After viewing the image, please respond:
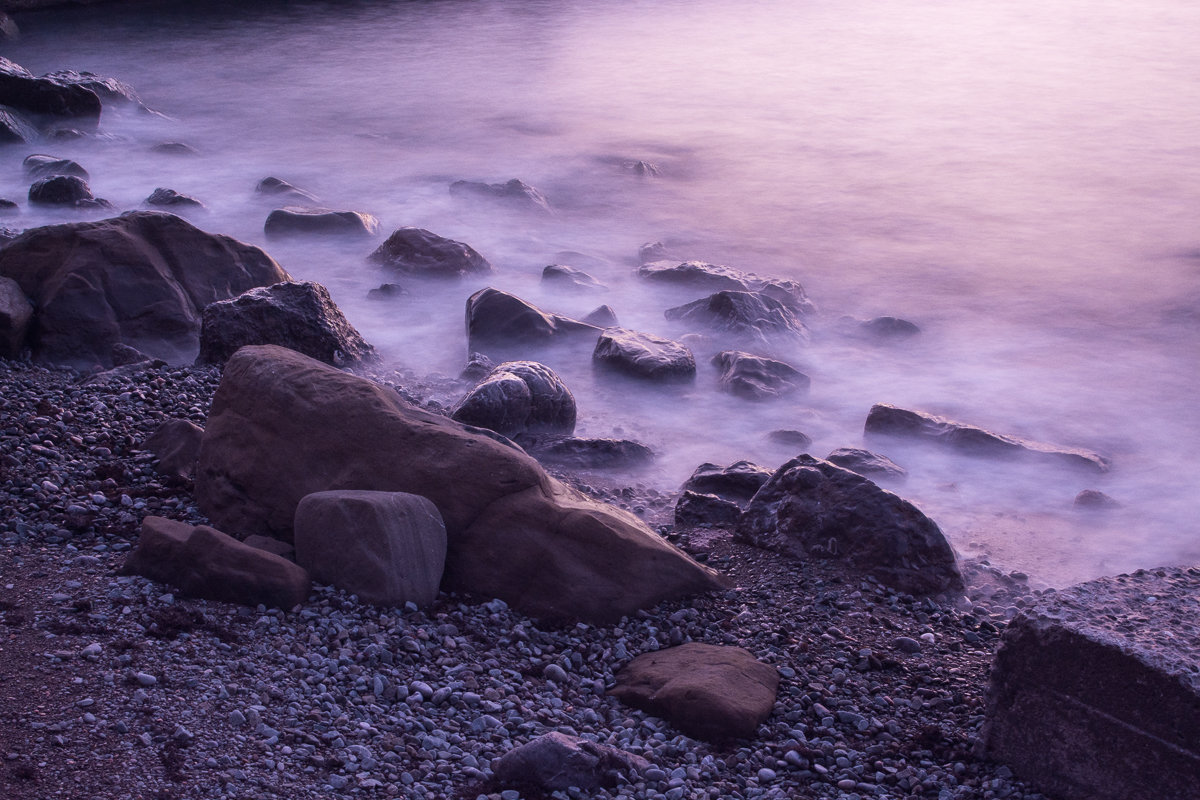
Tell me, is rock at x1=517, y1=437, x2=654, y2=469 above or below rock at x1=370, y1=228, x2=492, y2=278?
below

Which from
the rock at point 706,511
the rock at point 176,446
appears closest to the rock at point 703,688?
the rock at point 706,511

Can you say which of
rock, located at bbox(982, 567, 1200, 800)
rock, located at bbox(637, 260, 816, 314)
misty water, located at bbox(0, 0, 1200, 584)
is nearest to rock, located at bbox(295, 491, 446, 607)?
rock, located at bbox(982, 567, 1200, 800)

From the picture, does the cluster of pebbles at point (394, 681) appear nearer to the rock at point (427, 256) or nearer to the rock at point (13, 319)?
the rock at point (13, 319)

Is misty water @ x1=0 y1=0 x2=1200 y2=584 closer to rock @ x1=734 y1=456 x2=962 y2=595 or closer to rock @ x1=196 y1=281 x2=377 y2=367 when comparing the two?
rock @ x1=196 y1=281 x2=377 y2=367

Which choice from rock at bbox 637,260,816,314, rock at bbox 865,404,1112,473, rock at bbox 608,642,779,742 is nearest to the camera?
rock at bbox 608,642,779,742

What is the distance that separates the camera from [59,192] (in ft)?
32.4

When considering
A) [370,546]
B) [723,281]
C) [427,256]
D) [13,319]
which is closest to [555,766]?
[370,546]

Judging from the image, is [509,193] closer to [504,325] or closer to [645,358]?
[504,325]

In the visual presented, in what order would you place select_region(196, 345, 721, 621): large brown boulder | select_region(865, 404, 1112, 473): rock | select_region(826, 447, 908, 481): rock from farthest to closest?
select_region(865, 404, 1112, 473): rock
select_region(826, 447, 908, 481): rock
select_region(196, 345, 721, 621): large brown boulder

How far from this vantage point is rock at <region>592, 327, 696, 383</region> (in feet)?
23.4

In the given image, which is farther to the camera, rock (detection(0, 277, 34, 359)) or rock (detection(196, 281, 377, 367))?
rock (detection(196, 281, 377, 367))

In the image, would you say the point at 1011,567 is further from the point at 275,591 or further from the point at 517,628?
the point at 275,591

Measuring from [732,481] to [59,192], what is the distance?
7569 mm

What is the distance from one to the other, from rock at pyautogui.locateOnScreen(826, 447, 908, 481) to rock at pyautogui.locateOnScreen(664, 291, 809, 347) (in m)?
2.04
